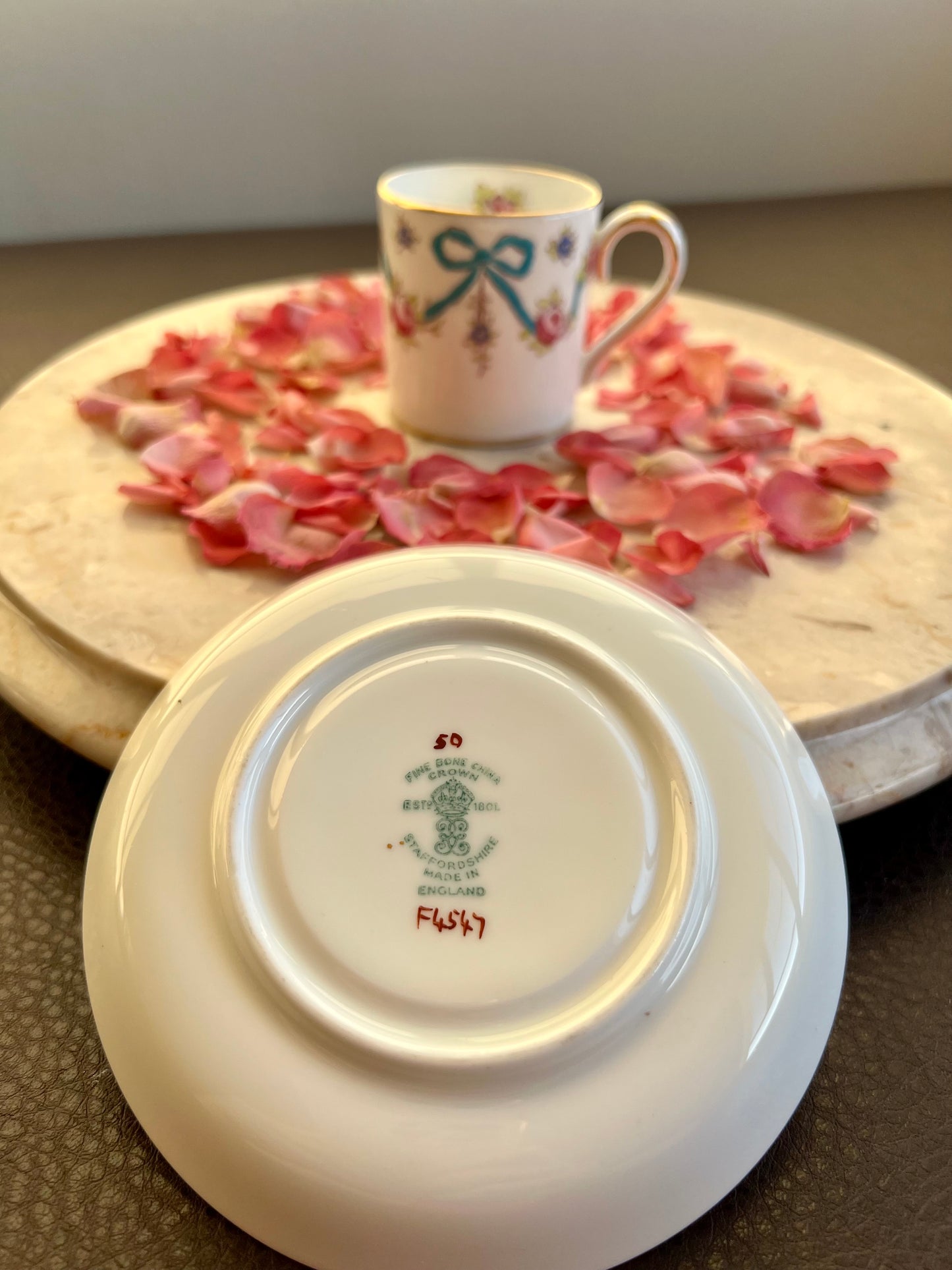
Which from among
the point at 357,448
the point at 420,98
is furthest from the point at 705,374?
the point at 420,98

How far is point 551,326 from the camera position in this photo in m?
0.53

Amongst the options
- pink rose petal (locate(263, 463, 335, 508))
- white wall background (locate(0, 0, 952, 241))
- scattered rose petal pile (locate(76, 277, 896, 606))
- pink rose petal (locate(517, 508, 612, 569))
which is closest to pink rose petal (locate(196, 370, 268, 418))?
scattered rose petal pile (locate(76, 277, 896, 606))

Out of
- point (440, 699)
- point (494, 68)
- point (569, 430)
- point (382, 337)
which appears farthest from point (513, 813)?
point (494, 68)

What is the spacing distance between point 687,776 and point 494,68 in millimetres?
1028

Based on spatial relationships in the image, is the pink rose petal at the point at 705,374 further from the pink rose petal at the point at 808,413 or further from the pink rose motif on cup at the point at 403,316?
the pink rose motif on cup at the point at 403,316

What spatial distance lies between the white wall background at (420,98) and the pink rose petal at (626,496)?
766 mm

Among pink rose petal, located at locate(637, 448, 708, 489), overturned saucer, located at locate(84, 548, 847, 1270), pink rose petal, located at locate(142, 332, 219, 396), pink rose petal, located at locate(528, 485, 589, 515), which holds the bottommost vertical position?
overturned saucer, located at locate(84, 548, 847, 1270)

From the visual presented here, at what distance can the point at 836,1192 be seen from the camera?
33 cm

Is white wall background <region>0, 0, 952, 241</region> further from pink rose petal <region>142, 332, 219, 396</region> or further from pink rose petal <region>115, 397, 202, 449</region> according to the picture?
pink rose petal <region>115, 397, 202, 449</region>

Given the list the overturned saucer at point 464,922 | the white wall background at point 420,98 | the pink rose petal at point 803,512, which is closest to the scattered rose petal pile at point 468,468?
the pink rose petal at point 803,512

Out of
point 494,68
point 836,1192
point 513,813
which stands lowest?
point 836,1192

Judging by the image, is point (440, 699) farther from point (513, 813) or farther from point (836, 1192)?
point (836, 1192)

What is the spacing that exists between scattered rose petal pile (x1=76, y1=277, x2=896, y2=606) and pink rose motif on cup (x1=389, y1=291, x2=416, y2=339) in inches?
2.2

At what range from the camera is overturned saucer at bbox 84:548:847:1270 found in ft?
0.91
